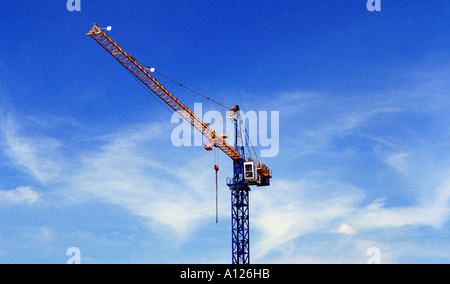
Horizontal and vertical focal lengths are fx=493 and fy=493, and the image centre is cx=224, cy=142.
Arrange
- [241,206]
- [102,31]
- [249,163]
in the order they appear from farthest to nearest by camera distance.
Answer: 1. [241,206]
2. [249,163]
3. [102,31]

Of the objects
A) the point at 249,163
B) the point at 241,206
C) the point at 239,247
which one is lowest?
the point at 239,247

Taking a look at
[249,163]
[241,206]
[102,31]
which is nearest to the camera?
[102,31]
